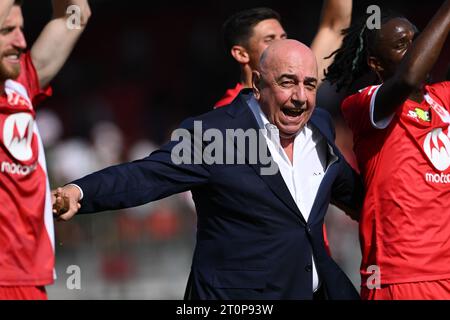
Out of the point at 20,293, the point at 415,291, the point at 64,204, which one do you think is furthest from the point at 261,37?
the point at 20,293

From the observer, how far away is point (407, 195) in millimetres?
5527

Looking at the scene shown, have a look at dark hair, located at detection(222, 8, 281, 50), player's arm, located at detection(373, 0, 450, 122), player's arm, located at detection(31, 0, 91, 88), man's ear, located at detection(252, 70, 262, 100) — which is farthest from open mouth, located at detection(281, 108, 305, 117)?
dark hair, located at detection(222, 8, 281, 50)

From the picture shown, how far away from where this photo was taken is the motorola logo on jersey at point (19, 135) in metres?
4.92

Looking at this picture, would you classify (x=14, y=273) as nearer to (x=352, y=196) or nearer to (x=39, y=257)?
(x=39, y=257)

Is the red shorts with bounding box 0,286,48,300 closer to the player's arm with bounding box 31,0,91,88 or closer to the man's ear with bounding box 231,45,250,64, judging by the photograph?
the player's arm with bounding box 31,0,91,88

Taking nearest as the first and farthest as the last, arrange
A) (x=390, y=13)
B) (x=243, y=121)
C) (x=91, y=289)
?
(x=243, y=121), (x=390, y=13), (x=91, y=289)

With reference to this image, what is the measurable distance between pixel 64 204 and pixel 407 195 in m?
Result: 1.81

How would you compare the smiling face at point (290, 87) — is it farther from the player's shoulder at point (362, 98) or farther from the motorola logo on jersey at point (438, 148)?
the motorola logo on jersey at point (438, 148)

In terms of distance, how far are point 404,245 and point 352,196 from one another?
503 mm

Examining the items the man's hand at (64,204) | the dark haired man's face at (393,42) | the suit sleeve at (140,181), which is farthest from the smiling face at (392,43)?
the man's hand at (64,204)

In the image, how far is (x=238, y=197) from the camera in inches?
215

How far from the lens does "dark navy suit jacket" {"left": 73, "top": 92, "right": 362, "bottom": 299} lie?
5375 millimetres

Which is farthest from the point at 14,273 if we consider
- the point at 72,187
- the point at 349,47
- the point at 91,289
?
the point at 91,289

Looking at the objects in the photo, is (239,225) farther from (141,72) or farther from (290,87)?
(141,72)
